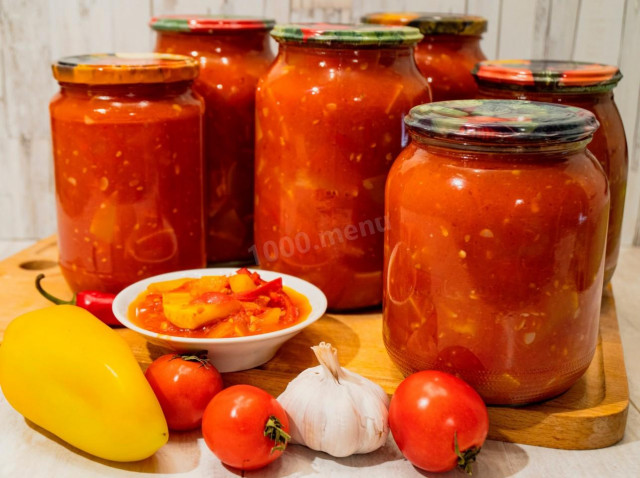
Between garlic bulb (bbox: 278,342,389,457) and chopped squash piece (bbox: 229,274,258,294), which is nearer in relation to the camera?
garlic bulb (bbox: 278,342,389,457)

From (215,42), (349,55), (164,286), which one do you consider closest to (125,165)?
(164,286)

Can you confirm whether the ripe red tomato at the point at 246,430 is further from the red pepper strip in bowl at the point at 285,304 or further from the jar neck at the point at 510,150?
the jar neck at the point at 510,150

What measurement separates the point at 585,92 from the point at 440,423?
73 centimetres

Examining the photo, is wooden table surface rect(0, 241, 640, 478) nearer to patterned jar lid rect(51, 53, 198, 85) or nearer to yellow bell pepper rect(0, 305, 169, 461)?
yellow bell pepper rect(0, 305, 169, 461)

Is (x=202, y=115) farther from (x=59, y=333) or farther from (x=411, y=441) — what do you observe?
(x=411, y=441)

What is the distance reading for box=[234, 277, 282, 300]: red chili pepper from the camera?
1485 mm

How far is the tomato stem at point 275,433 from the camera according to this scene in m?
1.21

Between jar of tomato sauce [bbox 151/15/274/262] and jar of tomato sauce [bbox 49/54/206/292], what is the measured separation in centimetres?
12

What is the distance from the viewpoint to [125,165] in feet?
5.35

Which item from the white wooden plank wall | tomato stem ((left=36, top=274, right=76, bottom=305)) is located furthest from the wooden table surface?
the white wooden plank wall

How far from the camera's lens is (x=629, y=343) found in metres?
1.76

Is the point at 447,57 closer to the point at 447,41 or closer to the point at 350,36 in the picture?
the point at 447,41

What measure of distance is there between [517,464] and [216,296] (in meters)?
0.57

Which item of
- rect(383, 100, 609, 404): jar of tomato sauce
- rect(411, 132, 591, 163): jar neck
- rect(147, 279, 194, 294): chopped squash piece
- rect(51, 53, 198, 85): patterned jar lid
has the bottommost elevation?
rect(147, 279, 194, 294): chopped squash piece
